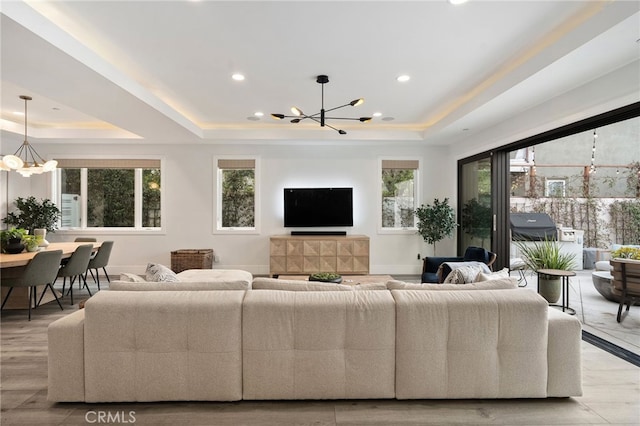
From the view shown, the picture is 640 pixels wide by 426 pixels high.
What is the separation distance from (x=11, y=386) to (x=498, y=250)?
18.9 ft

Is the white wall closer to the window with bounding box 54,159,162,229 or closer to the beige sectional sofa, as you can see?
the window with bounding box 54,159,162,229

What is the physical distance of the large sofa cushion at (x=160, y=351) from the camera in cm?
210

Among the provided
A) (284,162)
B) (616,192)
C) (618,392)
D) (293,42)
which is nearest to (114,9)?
(293,42)

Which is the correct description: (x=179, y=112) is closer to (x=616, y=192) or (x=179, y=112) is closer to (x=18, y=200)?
(x=18, y=200)

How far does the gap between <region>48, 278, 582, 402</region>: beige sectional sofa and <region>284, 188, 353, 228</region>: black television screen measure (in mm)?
4400

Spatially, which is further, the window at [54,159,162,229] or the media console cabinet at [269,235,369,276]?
the window at [54,159,162,229]

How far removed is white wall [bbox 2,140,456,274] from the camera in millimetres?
6645

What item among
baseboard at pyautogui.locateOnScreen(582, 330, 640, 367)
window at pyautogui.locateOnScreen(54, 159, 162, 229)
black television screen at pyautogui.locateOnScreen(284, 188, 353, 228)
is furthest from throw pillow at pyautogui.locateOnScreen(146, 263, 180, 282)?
window at pyautogui.locateOnScreen(54, 159, 162, 229)

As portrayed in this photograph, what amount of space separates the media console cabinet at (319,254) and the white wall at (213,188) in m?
0.54

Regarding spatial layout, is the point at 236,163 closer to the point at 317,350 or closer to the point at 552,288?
the point at 317,350

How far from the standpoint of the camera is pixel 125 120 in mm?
4820

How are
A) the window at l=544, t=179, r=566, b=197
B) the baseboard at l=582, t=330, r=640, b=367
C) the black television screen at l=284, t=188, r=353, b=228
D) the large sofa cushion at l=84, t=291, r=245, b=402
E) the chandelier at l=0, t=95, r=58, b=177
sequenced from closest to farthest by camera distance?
the large sofa cushion at l=84, t=291, r=245, b=402 < the baseboard at l=582, t=330, r=640, b=367 < the chandelier at l=0, t=95, r=58, b=177 < the black television screen at l=284, t=188, r=353, b=228 < the window at l=544, t=179, r=566, b=197

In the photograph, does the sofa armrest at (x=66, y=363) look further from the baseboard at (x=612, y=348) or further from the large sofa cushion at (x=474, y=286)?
the baseboard at (x=612, y=348)

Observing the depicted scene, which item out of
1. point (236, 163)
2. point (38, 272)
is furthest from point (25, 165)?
point (236, 163)
